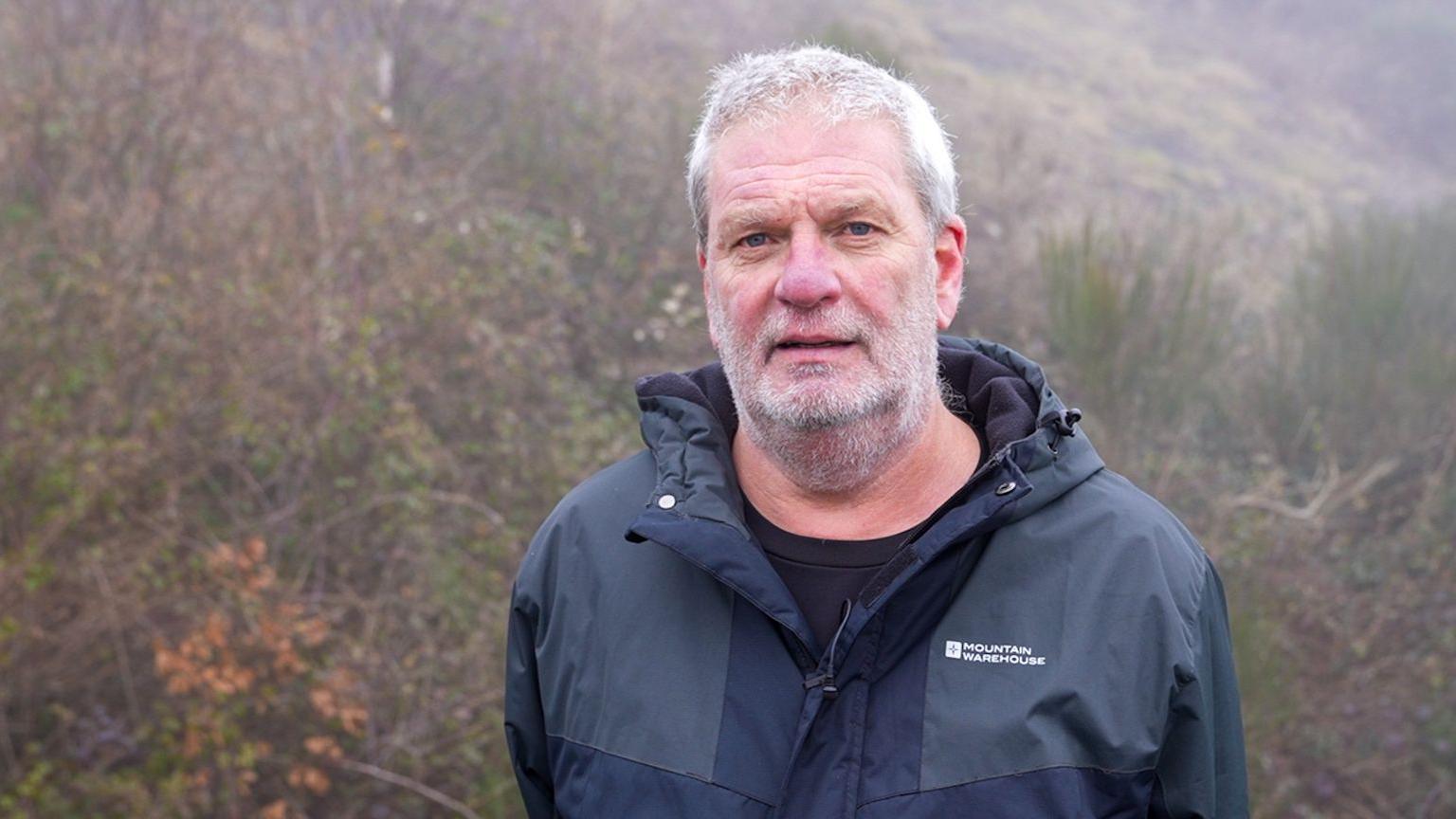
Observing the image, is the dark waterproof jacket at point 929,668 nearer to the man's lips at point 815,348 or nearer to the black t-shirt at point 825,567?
the black t-shirt at point 825,567

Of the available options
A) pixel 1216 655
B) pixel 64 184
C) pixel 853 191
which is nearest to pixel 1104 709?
pixel 1216 655

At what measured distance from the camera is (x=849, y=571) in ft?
7.30

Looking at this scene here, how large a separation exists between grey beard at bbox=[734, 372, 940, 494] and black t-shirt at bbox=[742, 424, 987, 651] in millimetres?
108

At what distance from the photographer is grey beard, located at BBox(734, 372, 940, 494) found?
90.1 inches

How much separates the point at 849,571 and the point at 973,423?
0.48 m

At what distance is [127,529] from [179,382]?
3.13ft

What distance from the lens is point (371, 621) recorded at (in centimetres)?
616

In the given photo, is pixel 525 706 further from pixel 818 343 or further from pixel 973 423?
pixel 973 423

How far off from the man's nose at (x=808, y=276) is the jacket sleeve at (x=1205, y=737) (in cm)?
77

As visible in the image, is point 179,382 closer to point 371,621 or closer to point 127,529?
point 127,529

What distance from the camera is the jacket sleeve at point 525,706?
96.4 inches

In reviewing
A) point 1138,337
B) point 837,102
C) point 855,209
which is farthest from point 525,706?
point 1138,337

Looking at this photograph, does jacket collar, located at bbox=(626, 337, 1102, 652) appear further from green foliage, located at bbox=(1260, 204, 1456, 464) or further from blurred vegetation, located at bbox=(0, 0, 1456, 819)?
green foliage, located at bbox=(1260, 204, 1456, 464)

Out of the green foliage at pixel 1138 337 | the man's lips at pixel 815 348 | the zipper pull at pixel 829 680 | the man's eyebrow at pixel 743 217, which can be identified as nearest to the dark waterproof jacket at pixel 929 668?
the zipper pull at pixel 829 680
